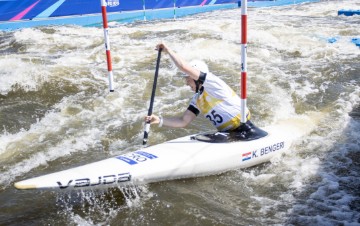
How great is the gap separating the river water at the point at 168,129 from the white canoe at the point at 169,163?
0.11 metres

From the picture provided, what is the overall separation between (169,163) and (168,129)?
4.79ft

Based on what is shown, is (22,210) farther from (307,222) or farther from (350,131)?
(350,131)

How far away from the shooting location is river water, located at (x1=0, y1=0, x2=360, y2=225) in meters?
3.06

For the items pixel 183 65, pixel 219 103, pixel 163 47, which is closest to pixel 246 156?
pixel 219 103

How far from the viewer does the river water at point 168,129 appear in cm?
306

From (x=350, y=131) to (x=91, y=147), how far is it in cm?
Answer: 307

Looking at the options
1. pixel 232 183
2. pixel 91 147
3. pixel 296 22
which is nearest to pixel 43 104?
pixel 91 147

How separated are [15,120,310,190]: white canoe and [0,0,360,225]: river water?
110mm

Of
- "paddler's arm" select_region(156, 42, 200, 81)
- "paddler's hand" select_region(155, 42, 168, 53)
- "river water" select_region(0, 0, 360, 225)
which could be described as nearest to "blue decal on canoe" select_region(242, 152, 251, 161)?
"river water" select_region(0, 0, 360, 225)

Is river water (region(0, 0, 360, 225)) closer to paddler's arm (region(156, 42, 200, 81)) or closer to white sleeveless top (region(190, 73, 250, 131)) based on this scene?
white sleeveless top (region(190, 73, 250, 131))

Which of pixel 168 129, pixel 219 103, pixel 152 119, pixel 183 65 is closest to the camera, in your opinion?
pixel 183 65

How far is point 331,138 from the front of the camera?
14.7 feet

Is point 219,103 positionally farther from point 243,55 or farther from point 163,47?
point 163,47

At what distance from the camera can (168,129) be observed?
16.1 feet
